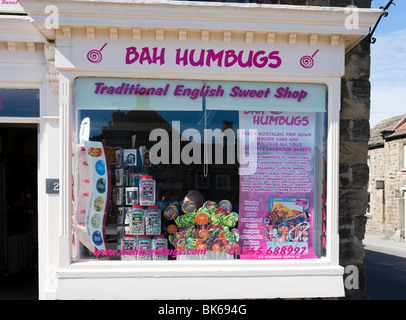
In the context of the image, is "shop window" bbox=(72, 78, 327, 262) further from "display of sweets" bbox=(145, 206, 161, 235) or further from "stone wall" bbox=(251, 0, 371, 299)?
"stone wall" bbox=(251, 0, 371, 299)

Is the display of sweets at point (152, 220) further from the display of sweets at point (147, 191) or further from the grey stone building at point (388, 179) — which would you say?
the grey stone building at point (388, 179)

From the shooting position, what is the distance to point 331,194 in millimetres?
4125

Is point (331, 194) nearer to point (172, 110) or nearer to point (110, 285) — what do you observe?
point (172, 110)

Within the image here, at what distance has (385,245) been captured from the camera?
15.7 metres

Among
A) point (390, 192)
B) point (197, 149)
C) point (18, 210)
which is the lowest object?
point (390, 192)

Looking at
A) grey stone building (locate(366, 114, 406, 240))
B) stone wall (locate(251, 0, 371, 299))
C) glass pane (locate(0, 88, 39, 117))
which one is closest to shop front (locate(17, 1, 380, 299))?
stone wall (locate(251, 0, 371, 299))

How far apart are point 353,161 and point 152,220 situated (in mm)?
2733

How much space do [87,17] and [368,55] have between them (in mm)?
3572

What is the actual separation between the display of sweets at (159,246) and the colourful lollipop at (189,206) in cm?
42

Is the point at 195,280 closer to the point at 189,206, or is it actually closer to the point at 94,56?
the point at 189,206

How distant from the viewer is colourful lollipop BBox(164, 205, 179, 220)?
171 inches

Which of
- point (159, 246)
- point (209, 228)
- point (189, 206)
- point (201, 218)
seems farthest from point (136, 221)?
point (209, 228)

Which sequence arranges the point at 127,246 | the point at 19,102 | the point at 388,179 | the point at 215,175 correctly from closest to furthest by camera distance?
1. the point at 127,246
2. the point at 215,175
3. the point at 19,102
4. the point at 388,179

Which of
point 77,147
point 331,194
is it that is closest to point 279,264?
point 331,194
